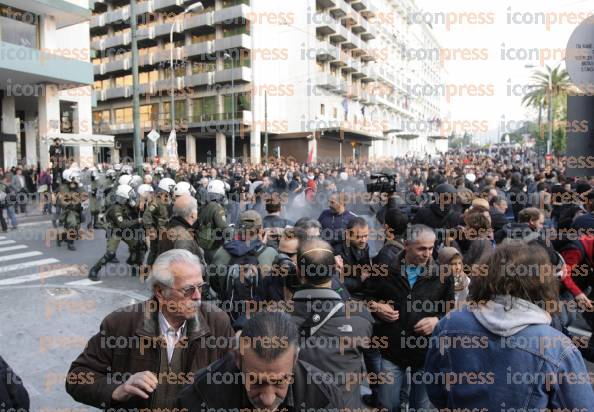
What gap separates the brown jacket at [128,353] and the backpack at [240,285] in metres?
1.42

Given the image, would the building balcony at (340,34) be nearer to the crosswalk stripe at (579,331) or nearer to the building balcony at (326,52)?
the building balcony at (326,52)

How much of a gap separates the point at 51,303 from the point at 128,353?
241 inches

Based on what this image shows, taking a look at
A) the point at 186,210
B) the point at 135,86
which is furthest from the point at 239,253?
the point at 135,86

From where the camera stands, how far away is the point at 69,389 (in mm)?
2568

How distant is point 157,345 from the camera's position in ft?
8.36

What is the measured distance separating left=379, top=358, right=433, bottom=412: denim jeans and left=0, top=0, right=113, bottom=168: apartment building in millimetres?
22954

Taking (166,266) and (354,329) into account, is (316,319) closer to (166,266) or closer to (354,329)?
(354,329)

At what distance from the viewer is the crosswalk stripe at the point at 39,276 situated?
360 inches

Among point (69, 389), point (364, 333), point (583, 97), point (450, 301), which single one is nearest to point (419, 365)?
point (450, 301)

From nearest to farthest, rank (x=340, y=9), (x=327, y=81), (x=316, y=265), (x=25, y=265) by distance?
(x=316, y=265) < (x=25, y=265) < (x=327, y=81) < (x=340, y=9)

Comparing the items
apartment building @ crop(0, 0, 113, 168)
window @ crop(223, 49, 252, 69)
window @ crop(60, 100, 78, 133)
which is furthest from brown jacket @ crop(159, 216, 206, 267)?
window @ crop(223, 49, 252, 69)

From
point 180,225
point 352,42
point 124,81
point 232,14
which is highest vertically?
point 352,42

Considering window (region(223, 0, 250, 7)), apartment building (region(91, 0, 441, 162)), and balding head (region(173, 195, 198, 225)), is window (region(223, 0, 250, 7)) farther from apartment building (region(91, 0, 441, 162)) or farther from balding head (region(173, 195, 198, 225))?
balding head (region(173, 195, 198, 225))

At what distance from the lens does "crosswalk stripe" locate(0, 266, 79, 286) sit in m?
9.15
